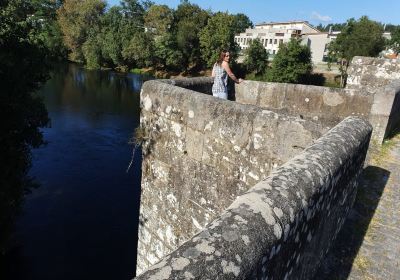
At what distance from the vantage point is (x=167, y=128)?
16.3 feet

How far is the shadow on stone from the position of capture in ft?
10.6

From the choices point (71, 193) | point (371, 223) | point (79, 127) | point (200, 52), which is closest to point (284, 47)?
point (200, 52)

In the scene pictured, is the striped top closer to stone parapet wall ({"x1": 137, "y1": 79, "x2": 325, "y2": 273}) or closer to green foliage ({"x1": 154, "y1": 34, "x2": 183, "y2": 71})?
stone parapet wall ({"x1": 137, "y1": 79, "x2": 325, "y2": 273})

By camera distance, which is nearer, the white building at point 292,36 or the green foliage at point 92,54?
the green foliage at point 92,54

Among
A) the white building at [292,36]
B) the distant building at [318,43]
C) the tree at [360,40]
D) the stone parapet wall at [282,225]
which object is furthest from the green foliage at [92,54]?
the stone parapet wall at [282,225]

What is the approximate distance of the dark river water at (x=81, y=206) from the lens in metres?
13.4

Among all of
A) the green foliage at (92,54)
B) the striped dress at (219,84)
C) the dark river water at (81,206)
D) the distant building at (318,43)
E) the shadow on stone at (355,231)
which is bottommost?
the dark river water at (81,206)

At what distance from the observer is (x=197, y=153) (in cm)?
459

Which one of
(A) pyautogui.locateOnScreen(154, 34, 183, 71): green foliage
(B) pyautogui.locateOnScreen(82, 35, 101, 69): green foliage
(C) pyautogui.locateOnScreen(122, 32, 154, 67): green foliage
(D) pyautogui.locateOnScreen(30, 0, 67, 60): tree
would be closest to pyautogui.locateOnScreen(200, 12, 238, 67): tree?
(A) pyautogui.locateOnScreen(154, 34, 183, 71): green foliage

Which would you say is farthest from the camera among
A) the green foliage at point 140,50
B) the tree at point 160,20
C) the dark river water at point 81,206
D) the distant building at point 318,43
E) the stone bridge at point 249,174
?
the distant building at point 318,43

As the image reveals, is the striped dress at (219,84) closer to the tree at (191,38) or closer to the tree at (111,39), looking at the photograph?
the tree at (191,38)

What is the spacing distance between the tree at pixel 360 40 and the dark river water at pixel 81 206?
26066 mm

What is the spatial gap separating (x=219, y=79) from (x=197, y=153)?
204cm

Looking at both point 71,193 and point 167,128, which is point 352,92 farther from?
point 71,193
